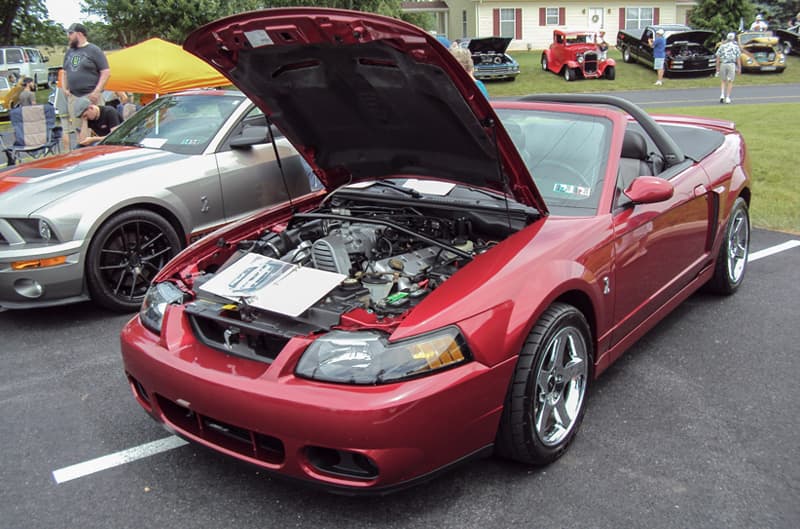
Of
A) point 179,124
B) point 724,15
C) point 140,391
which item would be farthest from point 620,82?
point 140,391

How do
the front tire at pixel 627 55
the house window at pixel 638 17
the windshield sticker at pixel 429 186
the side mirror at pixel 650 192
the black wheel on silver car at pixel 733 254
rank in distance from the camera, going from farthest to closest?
the house window at pixel 638 17 → the front tire at pixel 627 55 → the black wheel on silver car at pixel 733 254 → the windshield sticker at pixel 429 186 → the side mirror at pixel 650 192

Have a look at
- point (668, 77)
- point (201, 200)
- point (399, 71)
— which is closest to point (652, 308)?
point (399, 71)

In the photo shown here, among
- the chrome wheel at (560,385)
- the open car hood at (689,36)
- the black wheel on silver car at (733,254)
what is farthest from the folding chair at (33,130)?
the open car hood at (689,36)

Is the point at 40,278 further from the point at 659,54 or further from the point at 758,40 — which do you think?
the point at 758,40

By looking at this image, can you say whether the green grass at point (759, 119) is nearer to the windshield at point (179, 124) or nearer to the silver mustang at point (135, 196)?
the silver mustang at point (135, 196)

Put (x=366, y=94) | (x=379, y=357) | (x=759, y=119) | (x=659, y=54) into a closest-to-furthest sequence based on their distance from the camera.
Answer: (x=379, y=357) < (x=366, y=94) < (x=759, y=119) < (x=659, y=54)

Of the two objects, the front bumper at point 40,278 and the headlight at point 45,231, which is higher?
the headlight at point 45,231

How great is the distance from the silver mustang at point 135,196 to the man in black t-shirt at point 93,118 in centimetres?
207

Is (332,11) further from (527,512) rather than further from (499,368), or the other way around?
(527,512)

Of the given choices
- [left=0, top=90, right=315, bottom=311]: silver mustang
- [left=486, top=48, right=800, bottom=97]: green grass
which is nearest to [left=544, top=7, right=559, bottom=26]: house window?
[left=486, top=48, right=800, bottom=97]: green grass

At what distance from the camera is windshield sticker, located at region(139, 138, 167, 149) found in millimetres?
5863

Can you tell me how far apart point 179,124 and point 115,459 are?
11.7ft

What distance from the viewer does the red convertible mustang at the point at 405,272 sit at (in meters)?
2.50

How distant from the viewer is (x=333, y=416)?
2.39 meters
